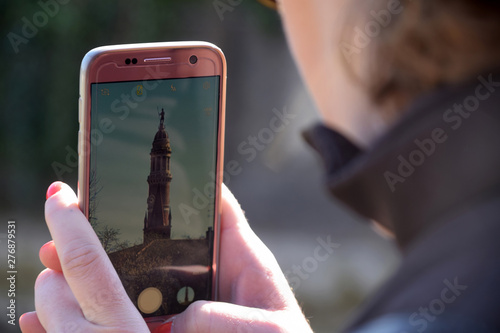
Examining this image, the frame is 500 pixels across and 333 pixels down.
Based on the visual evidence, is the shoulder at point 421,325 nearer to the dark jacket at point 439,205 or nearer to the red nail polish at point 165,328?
the dark jacket at point 439,205

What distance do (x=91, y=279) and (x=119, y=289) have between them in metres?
0.05

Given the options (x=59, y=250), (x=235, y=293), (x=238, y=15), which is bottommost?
(x=235, y=293)

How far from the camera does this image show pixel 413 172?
19.9 inches

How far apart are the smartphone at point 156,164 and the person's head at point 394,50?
76 cm

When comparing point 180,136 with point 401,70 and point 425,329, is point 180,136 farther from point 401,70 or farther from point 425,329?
point 425,329

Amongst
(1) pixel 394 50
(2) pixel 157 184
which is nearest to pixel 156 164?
(2) pixel 157 184

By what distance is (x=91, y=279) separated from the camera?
1068 millimetres

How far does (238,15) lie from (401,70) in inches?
209

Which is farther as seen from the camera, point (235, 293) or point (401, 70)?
point (235, 293)

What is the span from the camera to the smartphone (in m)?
1.31

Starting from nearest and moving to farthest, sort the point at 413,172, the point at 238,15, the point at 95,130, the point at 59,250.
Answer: the point at 413,172
the point at 59,250
the point at 95,130
the point at 238,15

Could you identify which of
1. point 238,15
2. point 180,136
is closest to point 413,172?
point 180,136

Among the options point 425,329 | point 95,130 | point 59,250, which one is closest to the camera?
point 425,329

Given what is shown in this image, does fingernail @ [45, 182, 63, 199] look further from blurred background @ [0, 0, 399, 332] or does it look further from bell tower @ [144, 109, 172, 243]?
blurred background @ [0, 0, 399, 332]
